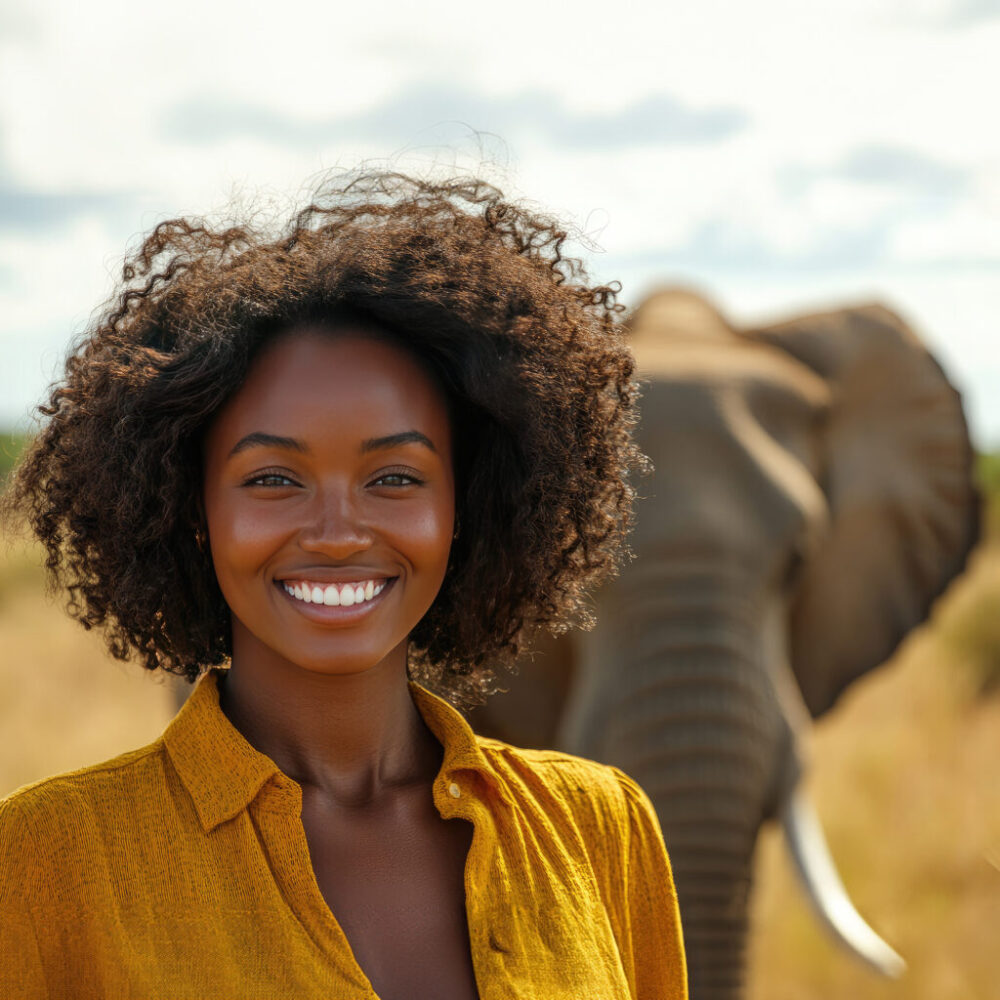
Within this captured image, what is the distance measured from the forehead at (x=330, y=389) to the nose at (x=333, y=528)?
8cm

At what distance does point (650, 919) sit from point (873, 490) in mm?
3560

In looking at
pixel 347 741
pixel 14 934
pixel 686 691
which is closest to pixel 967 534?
pixel 686 691

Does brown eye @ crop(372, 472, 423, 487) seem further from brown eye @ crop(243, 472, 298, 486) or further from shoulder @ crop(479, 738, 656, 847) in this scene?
shoulder @ crop(479, 738, 656, 847)

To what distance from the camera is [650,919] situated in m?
2.13

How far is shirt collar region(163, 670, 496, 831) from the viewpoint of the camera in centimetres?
179

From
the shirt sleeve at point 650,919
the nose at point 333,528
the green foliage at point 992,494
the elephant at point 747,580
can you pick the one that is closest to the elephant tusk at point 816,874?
the elephant at point 747,580

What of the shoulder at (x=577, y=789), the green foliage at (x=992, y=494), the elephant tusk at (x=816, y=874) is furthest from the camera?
the green foliage at (x=992, y=494)

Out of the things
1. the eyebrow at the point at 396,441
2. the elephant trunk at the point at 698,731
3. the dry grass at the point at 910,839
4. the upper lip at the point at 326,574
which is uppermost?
the eyebrow at the point at 396,441

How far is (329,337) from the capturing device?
6.45 ft

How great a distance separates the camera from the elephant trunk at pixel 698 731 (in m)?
4.18

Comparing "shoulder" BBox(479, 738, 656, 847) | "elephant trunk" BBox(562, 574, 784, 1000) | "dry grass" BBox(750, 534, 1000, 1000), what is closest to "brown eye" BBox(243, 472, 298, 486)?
"shoulder" BBox(479, 738, 656, 847)

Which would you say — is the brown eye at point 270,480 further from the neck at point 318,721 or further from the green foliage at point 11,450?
the green foliage at point 11,450

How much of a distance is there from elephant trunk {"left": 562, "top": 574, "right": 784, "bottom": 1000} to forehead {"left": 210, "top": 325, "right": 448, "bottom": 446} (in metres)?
2.40

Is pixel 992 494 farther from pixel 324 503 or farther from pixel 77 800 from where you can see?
pixel 77 800
